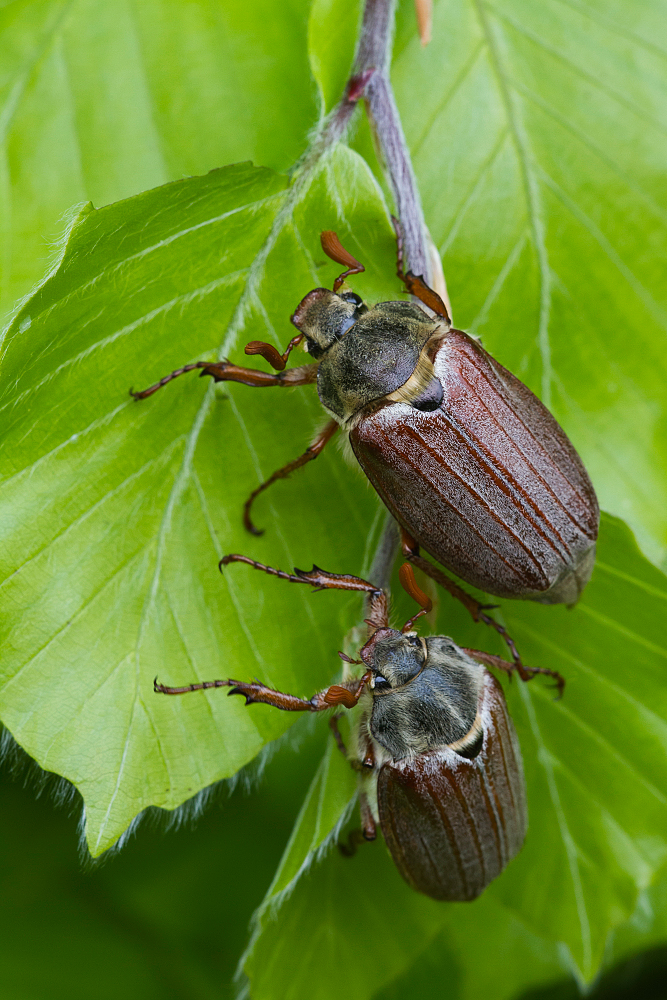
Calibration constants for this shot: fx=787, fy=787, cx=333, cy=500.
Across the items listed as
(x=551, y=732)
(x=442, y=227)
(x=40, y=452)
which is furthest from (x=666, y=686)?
(x=40, y=452)

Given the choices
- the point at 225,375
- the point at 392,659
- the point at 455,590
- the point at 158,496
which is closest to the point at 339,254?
the point at 225,375

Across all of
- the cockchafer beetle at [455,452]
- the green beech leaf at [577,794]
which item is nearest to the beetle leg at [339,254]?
the cockchafer beetle at [455,452]

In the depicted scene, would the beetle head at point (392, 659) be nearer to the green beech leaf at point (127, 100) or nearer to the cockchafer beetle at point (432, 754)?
the cockchafer beetle at point (432, 754)

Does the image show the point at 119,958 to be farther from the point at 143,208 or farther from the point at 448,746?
the point at 143,208

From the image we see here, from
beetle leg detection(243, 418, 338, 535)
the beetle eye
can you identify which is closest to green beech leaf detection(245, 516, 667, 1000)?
the beetle eye

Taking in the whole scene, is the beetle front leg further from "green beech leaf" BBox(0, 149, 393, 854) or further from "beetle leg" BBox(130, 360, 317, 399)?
"beetle leg" BBox(130, 360, 317, 399)

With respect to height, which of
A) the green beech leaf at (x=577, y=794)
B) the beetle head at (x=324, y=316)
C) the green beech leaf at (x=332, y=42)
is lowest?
the green beech leaf at (x=577, y=794)
